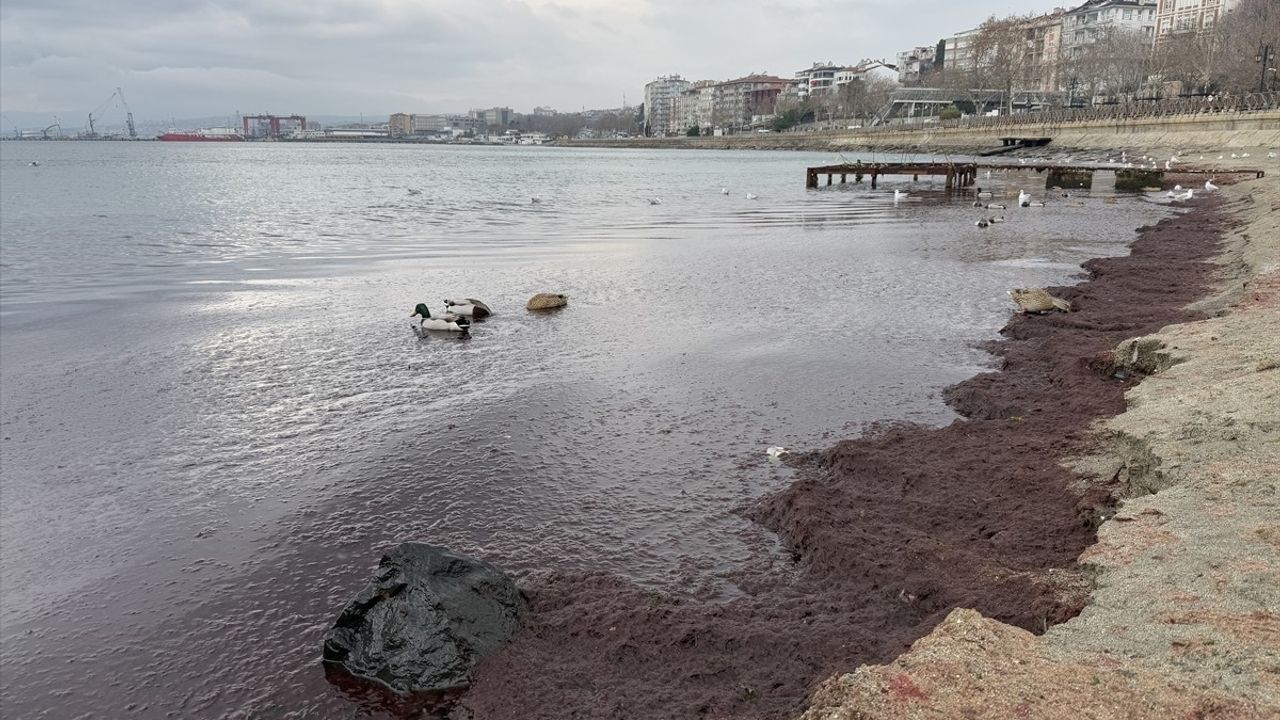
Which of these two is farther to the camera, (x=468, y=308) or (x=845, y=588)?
(x=468, y=308)

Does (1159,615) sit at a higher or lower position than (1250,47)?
lower

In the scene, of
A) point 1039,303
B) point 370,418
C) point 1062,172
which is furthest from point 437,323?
point 1062,172

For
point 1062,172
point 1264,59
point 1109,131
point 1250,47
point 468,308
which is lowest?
point 468,308

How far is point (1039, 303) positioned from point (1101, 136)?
81551 mm

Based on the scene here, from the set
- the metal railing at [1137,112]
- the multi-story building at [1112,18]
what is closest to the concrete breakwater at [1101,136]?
the metal railing at [1137,112]

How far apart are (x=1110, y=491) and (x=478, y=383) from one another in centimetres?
794

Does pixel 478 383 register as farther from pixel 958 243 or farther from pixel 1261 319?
pixel 958 243

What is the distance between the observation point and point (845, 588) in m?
5.89

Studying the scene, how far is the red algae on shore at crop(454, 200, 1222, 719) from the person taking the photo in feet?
16.0

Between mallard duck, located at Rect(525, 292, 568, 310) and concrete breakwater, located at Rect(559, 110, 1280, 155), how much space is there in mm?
57462

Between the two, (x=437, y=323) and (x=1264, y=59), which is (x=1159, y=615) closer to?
(x=437, y=323)

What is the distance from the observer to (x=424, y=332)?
14.2 metres

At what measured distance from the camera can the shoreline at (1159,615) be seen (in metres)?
3.51

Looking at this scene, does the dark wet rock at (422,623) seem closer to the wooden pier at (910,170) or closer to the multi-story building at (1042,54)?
the wooden pier at (910,170)
